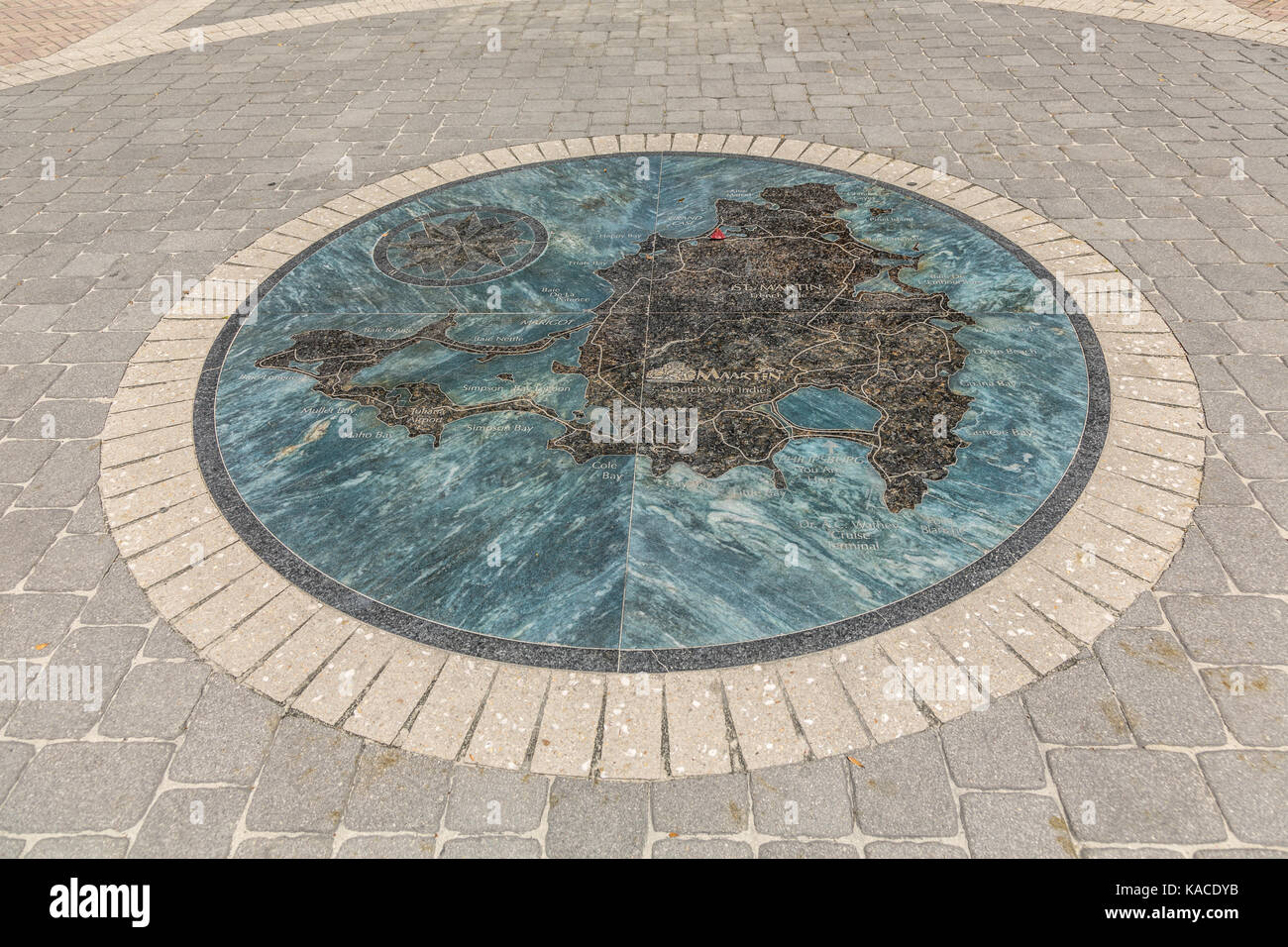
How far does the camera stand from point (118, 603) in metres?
4.09

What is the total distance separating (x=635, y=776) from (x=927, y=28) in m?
10.4

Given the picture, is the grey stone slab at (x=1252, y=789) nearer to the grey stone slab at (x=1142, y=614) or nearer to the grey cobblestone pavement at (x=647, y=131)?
the grey cobblestone pavement at (x=647, y=131)

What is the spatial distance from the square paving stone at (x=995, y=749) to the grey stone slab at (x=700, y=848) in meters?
0.91

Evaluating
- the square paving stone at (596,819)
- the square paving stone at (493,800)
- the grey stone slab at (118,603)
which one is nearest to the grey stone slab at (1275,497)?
the square paving stone at (596,819)

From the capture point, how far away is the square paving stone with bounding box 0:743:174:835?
128 inches

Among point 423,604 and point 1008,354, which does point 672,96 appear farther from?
point 423,604

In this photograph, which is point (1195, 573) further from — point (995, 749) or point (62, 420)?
point (62, 420)

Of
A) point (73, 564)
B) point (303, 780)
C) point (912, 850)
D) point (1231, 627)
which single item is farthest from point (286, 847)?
point (1231, 627)

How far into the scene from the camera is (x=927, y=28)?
10.4 meters

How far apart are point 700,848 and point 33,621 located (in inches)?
133

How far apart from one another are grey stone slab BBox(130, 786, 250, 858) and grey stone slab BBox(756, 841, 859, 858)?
6.65 ft

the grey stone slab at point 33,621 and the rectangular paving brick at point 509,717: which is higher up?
the rectangular paving brick at point 509,717

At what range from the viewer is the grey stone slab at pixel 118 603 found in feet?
13.2
